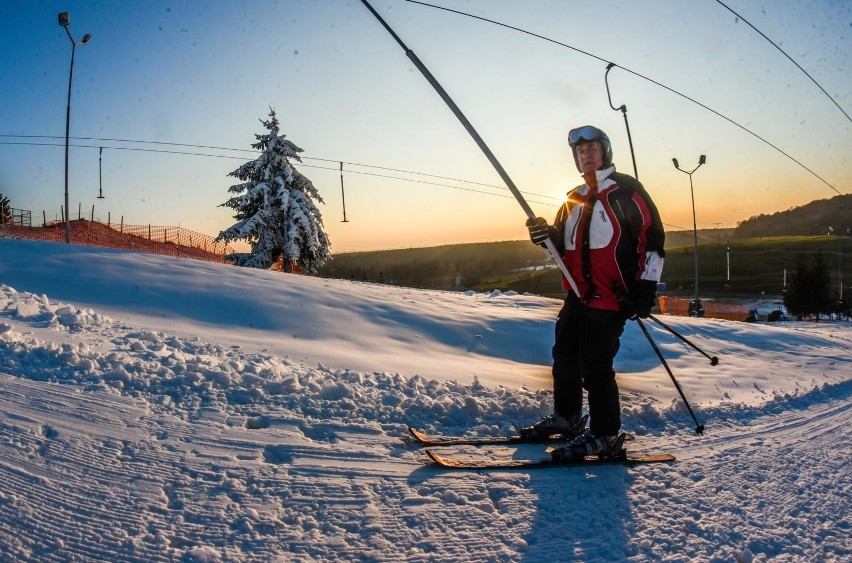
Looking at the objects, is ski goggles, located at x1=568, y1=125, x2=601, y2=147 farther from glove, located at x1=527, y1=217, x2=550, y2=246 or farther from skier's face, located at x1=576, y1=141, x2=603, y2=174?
glove, located at x1=527, y1=217, x2=550, y2=246

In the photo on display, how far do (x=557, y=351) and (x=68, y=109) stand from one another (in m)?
20.2

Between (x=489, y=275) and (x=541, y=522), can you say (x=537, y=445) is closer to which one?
(x=541, y=522)

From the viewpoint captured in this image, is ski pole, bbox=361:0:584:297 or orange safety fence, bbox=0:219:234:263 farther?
orange safety fence, bbox=0:219:234:263

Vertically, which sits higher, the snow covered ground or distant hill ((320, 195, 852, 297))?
distant hill ((320, 195, 852, 297))

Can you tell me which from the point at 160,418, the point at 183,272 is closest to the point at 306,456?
the point at 160,418

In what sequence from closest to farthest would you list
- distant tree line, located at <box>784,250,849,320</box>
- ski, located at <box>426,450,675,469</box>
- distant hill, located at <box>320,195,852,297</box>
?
ski, located at <box>426,450,675,469</box>, distant tree line, located at <box>784,250,849,320</box>, distant hill, located at <box>320,195,852,297</box>

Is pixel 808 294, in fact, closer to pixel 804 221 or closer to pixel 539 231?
Answer: pixel 539 231

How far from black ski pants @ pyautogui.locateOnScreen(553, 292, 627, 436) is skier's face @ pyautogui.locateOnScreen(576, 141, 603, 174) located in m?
0.92

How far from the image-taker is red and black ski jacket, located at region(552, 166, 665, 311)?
3734 mm

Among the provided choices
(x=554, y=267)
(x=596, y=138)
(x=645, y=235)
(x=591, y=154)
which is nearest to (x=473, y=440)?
(x=645, y=235)

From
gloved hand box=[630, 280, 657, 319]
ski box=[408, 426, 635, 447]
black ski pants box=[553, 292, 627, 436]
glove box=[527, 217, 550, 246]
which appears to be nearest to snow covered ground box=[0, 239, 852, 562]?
ski box=[408, 426, 635, 447]

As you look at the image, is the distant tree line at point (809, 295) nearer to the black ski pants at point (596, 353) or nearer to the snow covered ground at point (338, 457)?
the snow covered ground at point (338, 457)

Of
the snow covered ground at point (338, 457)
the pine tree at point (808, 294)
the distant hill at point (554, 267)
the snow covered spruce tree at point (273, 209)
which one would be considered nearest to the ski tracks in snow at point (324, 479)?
the snow covered ground at point (338, 457)

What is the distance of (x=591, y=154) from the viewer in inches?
158
